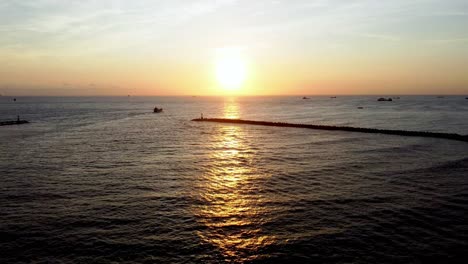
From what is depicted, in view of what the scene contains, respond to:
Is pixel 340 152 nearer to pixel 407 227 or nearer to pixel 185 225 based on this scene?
pixel 407 227

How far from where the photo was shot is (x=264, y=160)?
47.2 meters

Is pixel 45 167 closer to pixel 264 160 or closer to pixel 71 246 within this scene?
pixel 71 246

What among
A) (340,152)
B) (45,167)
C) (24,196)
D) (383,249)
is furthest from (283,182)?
(45,167)

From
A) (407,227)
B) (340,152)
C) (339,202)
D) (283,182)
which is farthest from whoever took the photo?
(340,152)

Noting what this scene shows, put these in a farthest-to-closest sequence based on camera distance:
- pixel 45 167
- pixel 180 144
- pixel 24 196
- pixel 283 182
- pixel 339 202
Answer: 1. pixel 180 144
2. pixel 45 167
3. pixel 283 182
4. pixel 24 196
5. pixel 339 202

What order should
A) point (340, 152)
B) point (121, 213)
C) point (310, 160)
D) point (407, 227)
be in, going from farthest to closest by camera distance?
point (340, 152) < point (310, 160) < point (121, 213) < point (407, 227)

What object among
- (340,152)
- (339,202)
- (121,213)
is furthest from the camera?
(340,152)

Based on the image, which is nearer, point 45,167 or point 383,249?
point 383,249

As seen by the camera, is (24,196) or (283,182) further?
(283,182)

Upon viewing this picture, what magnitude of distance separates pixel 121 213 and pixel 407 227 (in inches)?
834

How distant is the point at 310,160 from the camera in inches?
1802

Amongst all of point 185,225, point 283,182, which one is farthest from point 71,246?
point 283,182

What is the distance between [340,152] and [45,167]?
139 feet

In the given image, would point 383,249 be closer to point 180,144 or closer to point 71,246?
point 71,246
